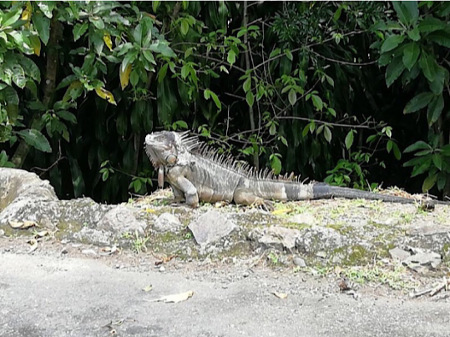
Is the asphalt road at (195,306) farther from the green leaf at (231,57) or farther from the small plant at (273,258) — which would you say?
the green leaf at (231,57)

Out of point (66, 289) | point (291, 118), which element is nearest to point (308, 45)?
point (291, 118)

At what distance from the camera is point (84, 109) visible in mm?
5926

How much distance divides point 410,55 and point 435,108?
750mm

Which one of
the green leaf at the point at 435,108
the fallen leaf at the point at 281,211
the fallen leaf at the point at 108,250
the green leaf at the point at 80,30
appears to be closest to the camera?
the fallen leaf at the point at 108,250

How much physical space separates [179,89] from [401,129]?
2.81m

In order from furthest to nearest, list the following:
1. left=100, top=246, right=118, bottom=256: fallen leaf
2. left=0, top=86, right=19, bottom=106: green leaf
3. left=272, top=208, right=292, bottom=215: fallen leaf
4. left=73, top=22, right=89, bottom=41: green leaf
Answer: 1. left=0, top=86, right=19, bottom=106: green leaf
2. left=73, top=22, right=89, bottom=41: green leaf
3. left=272, top=208, right=292, bottom=215: fallen leaf
4. left=100, top=246, right=118, bottom=256: fallen leaf

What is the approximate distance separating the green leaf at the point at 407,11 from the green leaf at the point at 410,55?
0.23 metres

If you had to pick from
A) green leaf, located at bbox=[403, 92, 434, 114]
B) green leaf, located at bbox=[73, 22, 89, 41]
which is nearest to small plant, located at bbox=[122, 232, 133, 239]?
green leaf, located at bbox=[73, 22, 89, 41]

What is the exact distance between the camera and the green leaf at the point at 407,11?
189 inches

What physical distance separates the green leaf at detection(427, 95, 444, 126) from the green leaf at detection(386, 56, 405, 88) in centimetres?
55

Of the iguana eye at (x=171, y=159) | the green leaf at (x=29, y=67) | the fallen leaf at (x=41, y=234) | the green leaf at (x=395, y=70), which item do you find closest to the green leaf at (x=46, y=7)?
the green leaf at (x=29, y=67)

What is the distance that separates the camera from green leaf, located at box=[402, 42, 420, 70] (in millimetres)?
4613

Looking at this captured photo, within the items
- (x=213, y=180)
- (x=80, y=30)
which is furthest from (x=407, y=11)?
(x=80, y=30)

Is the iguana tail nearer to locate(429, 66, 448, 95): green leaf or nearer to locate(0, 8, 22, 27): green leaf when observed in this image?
Answer: locate(429, 66, 448, 95): green leaf
